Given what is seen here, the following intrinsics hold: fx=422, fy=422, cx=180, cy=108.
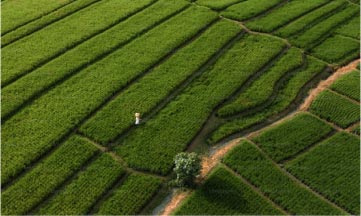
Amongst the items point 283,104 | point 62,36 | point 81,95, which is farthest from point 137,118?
point 62,36

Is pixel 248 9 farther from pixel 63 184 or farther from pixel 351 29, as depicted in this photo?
pixel 63 184

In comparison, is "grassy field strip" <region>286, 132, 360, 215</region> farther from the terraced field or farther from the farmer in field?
the farmer in field

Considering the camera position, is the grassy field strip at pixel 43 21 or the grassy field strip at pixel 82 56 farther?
the grassy field strip at pixel 43 21

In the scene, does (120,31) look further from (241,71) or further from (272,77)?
(272,77)

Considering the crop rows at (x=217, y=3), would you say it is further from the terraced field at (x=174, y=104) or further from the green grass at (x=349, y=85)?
the green grass at (x=349, y=85)

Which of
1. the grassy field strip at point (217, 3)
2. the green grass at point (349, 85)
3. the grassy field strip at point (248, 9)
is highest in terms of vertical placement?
the grassy field strip at point (217, 3)

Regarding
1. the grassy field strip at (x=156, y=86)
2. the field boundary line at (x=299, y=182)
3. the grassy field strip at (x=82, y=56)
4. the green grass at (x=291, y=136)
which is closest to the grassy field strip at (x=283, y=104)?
the green grass at (x=291, y=136)

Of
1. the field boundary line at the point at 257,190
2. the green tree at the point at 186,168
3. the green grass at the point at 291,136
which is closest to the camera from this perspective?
the green tree at the point at 186,168
